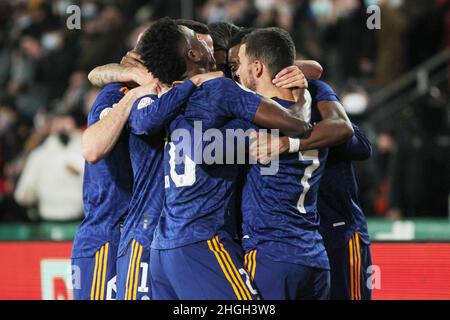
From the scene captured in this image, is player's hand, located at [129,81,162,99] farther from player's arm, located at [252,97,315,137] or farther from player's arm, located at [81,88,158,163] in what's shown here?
player's arm, located at [252,97,315,137]

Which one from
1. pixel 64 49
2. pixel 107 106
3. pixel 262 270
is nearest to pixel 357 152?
pixel 262 270

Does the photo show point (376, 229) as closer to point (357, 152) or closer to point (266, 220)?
point (357, 152)

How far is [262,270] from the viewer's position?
3.78 m

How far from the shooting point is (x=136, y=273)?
13.4 feet

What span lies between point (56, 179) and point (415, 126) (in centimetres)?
424

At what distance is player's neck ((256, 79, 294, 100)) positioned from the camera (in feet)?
13.2

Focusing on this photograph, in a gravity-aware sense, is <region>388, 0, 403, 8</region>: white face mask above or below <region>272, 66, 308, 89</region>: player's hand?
above

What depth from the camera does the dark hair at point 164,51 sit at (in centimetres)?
400

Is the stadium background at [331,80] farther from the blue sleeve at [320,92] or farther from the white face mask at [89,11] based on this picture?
the blue sleeve at [320,92]

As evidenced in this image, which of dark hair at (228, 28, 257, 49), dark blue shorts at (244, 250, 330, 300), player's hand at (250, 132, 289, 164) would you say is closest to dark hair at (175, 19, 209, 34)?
dark hair at (228, 28, 257, 49)

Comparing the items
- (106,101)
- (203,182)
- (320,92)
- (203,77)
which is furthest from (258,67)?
(106,101)

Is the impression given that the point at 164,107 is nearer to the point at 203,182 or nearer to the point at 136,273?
the point at 203,182

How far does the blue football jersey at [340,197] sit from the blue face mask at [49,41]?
25.4ft

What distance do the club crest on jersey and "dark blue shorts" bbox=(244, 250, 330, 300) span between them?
901 millimetres
